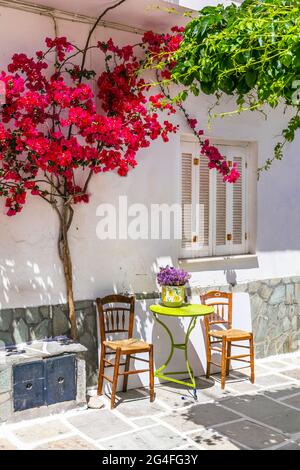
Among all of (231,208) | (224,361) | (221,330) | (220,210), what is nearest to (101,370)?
(224,361)

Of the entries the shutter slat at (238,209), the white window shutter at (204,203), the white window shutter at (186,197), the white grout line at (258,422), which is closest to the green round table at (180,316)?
the white grout line at (258,422)

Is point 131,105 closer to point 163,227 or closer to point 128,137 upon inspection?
point 128,137

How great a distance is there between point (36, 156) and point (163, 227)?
6.45 ft

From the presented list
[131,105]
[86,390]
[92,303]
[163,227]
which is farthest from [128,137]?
[86,390]

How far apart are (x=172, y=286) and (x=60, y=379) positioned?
1.59 meters

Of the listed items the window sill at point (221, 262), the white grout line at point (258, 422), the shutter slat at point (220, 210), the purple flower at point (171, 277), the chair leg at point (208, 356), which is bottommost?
the white grout line at point (258, 422)

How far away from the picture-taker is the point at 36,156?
4.98 metres

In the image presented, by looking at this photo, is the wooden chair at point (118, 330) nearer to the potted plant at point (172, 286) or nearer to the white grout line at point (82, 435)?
the potted plant at point (172, 286)

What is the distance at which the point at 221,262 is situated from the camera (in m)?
6.97

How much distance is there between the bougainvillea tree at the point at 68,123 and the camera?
4.96 meters

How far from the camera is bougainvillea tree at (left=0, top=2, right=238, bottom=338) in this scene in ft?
16.3

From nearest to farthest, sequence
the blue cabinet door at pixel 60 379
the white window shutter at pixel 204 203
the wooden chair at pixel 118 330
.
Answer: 1. the blue cabinet door at pixel 60 379
2. the wooden chair at pixel 118 330
3. the white window shutter at pixel 204 203

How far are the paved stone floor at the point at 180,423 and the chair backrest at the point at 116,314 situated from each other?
0.71m

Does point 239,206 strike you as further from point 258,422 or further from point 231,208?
point 258,422
